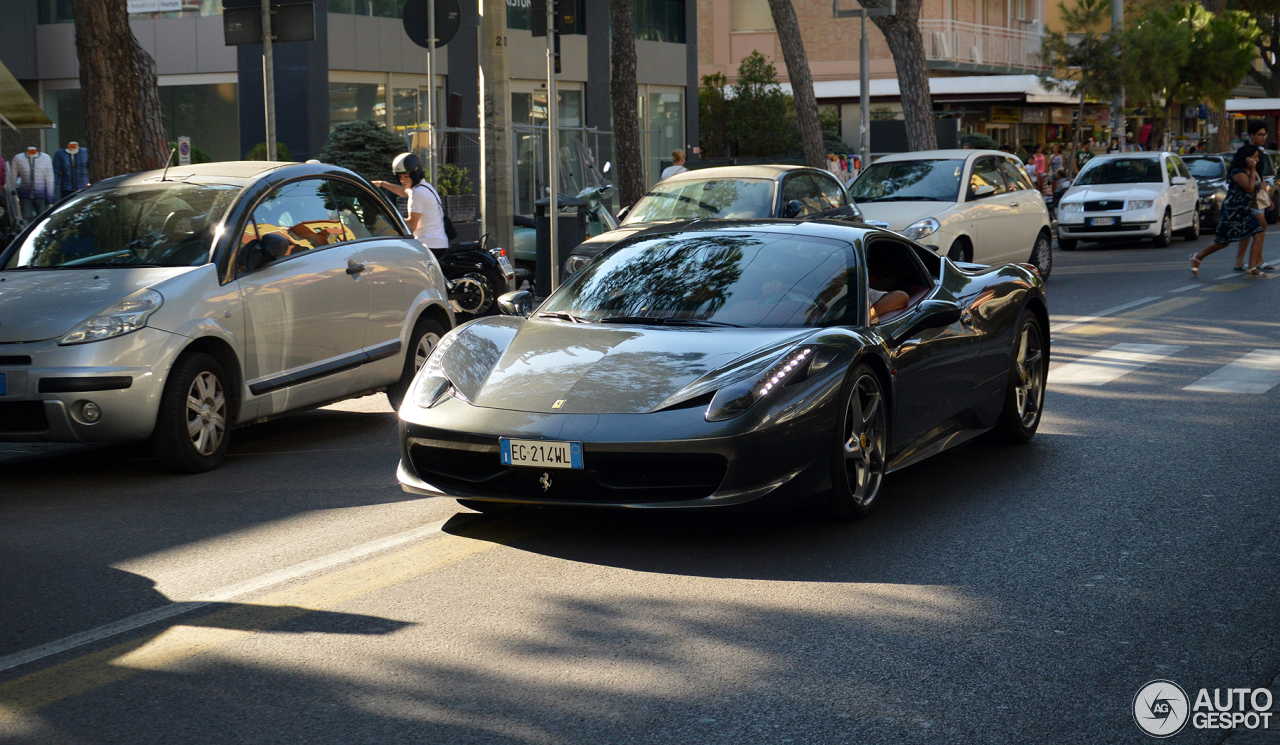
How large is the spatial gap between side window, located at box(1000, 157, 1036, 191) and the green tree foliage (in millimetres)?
11536

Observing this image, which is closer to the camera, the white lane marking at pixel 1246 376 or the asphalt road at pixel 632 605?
the asphalt road at pixel 632 605

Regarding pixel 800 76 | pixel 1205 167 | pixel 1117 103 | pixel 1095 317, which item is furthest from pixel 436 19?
pixel 1117 103

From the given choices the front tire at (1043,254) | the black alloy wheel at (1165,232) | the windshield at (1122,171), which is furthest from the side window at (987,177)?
the windshield at (1122,171)

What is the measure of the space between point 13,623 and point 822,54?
53794 mm

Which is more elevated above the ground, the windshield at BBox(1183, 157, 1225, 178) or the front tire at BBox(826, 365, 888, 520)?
the windshield at BBox(1183, 157, 1225, 178)

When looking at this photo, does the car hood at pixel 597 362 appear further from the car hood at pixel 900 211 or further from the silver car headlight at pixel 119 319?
the car hood at pixel 900 211

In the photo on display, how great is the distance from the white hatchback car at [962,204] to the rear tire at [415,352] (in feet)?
24.8

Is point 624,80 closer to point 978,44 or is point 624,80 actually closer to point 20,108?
point 20,108

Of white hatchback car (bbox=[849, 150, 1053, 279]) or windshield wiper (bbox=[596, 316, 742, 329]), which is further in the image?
white hatchback car (bbox=[849, 150, 1053, 279])

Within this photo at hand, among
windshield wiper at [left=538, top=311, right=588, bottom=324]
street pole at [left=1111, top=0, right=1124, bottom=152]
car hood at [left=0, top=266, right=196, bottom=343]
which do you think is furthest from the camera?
street pole at [left=1111, top=0, right=1124, bottom=152]

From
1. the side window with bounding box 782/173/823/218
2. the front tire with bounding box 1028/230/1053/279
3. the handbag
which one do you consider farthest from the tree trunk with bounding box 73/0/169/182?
the front tire with bounding box 1028/230/1053/279

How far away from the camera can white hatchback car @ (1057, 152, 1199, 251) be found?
25469mm

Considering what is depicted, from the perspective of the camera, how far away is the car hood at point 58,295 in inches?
299

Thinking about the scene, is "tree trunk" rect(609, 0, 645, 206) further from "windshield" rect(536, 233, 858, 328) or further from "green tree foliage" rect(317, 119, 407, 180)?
"windshield" rect(536, 233, 858, 328)
